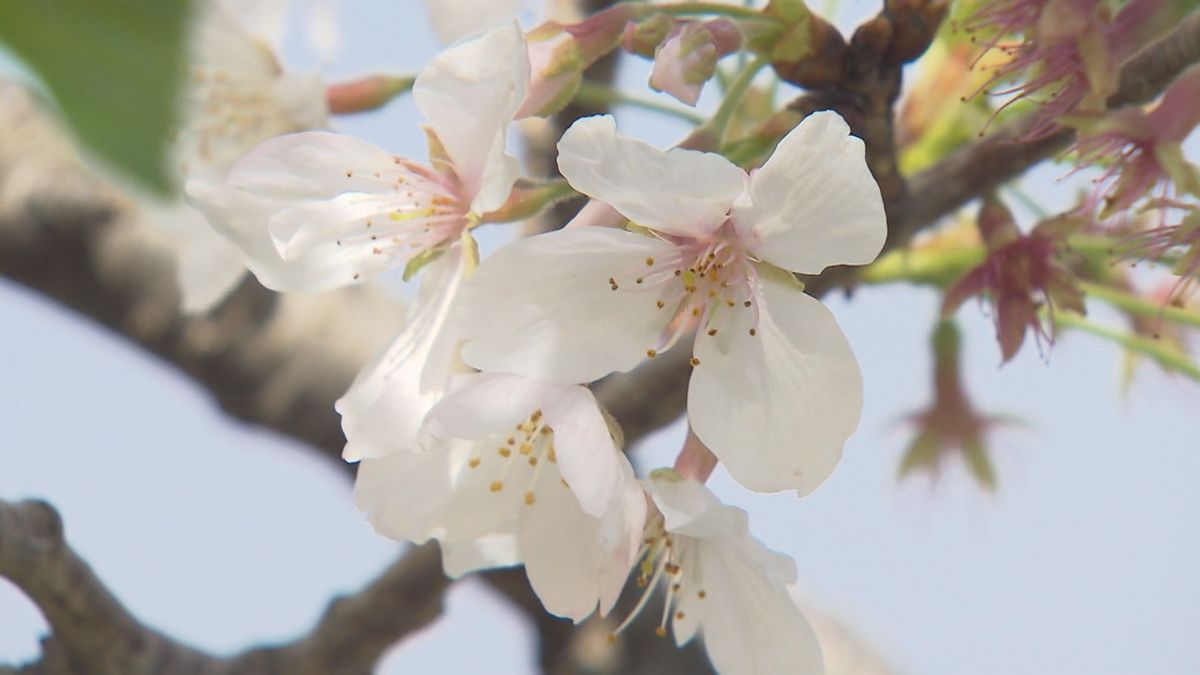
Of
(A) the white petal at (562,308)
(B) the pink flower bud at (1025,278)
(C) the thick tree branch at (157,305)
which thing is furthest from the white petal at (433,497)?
(C) the thick tree branch at (157,305)

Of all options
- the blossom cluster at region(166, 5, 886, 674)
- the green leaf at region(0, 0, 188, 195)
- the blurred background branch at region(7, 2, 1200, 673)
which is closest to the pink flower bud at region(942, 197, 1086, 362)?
the blurred background branch at region(7, 2, 1200, 673)

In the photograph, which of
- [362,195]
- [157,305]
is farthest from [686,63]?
[157,305]

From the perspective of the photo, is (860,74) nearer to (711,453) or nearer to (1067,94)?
(1067,94)

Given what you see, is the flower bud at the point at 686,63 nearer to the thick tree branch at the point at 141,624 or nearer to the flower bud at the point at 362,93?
the flower bud at the point at 362,93

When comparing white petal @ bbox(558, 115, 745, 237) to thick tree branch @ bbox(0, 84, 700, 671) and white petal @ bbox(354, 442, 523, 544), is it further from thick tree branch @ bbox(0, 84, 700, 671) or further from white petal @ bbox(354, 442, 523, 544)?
thick tree branch @ bbox(0, 84, 700, 671)

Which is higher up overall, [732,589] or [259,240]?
[259,240]

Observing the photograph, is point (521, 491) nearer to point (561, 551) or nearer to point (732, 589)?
point (561, 551)

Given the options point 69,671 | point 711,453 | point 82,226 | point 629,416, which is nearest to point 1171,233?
point 711,453
